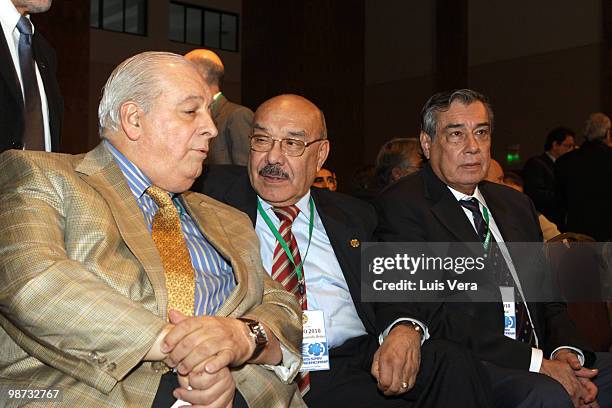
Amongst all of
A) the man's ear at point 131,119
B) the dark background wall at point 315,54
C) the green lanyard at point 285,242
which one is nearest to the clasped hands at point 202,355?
the man's ear at point 131,119

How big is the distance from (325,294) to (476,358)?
0.56 m

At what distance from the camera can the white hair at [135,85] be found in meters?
1.87

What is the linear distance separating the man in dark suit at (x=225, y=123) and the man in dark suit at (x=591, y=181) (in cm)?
344

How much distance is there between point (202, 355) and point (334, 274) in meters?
1.14

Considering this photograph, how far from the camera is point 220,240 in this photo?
200 cm

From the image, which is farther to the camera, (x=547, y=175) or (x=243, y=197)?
(x=547, y=175)

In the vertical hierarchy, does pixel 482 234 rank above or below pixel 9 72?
below

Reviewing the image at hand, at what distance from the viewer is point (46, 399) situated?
1.60 m

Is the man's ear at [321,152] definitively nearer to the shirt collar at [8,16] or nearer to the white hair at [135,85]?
the white hair at [135,85]

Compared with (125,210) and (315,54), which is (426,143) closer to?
(125,210)

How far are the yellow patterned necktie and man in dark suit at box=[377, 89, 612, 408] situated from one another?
1034 millimetres

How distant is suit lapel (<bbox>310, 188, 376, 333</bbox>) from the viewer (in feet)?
8.70

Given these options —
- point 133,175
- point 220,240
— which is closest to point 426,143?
point 220,240

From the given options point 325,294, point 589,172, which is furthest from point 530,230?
point 589,172
